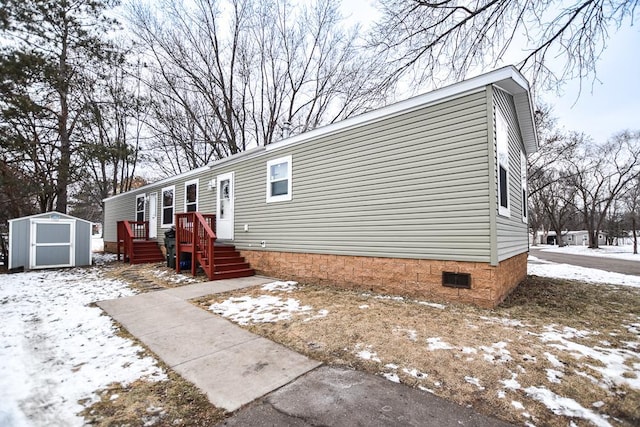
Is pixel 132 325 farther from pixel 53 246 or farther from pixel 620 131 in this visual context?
pixel 620 131

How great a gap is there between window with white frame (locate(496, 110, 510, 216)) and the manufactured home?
0.06 ft

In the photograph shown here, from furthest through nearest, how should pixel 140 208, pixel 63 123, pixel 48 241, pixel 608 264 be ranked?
pixel 140 208 < pixel 608 264 < pixel 63 123 < pixel 48 241

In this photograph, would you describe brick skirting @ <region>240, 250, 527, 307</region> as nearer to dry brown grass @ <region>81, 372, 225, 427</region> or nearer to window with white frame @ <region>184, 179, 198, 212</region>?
dry brown grass @ <region>81, 372, 225, 427</region>

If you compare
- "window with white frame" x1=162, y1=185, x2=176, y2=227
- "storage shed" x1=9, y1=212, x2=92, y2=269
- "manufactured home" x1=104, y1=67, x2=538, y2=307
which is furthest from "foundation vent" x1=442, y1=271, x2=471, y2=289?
"storage shed" x1=9, y1=212, x2=92, y2=269

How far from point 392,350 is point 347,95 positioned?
1540 cm

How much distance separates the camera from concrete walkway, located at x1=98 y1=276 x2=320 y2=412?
8.14 feet

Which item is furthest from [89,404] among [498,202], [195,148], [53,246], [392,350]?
[195,148]

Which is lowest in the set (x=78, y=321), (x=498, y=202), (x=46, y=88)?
(x=78, y=321)

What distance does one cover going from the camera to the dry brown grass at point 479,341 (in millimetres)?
2254

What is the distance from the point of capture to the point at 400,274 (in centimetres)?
541

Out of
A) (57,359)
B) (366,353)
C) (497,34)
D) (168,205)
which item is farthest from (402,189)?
(168,205)

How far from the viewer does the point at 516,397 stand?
7.35ft

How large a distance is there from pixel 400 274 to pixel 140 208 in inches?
501

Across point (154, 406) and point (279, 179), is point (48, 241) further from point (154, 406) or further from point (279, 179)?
point (154, 406)
